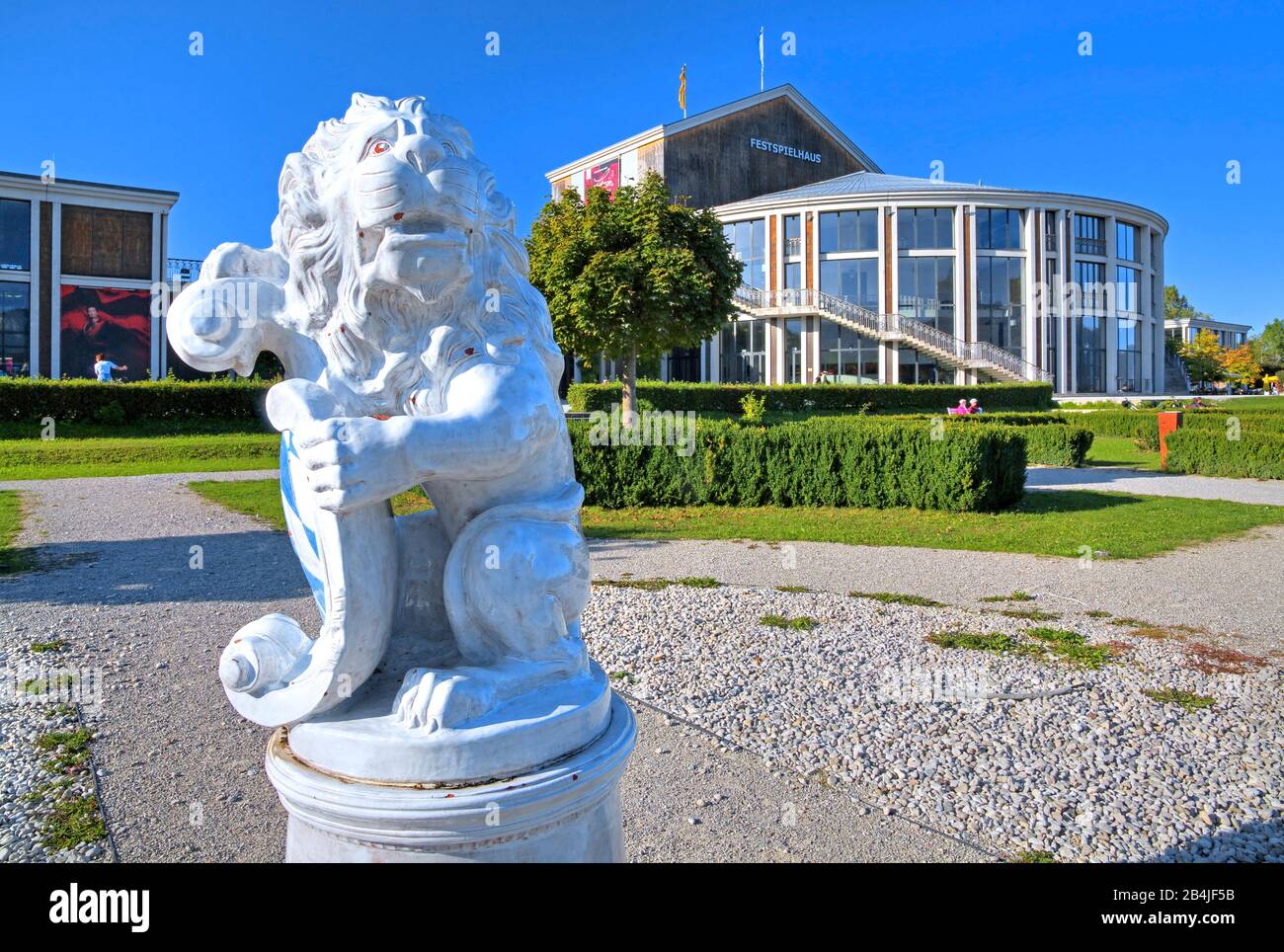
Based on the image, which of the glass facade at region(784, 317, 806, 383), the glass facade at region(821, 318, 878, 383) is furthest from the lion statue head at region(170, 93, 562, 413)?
the glass facade at region(784, 317, 806, 383)

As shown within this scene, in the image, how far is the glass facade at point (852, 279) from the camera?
1540 inches

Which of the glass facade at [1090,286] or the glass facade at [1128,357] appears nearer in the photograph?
the glass facade at [1090,286]

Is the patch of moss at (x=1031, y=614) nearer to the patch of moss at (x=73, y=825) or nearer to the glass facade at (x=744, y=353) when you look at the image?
the patch of moss at (x=73, y=825)

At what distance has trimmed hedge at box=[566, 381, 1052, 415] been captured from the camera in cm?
3177

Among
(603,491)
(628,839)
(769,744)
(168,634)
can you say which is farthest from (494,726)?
(603,491)

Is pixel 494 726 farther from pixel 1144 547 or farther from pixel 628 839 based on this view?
pixel 1144 547

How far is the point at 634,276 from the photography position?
2006 centimetres

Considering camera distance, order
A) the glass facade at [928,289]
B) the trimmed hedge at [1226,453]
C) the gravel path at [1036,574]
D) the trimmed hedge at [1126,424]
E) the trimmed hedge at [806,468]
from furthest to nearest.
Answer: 1. the glass facade at [928,289]
2. the trimmed hedge at [1126,424]
3. the trimmed hedge at [1226,453]
4. the trimmed hedge at [806,468]
5. the gravel path at [1036,574]

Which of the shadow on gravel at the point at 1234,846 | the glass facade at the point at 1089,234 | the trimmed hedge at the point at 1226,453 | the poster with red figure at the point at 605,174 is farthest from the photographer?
the poster with red figure at the point at 605,174

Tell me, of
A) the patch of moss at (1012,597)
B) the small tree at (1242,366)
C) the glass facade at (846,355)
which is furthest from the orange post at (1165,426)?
the small tree at (1242,366)

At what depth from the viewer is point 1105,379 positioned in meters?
41.7

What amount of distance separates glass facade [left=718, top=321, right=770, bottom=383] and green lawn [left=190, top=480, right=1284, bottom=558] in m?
27.5

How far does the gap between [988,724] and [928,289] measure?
3699 cm

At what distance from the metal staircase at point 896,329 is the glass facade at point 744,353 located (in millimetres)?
1123
